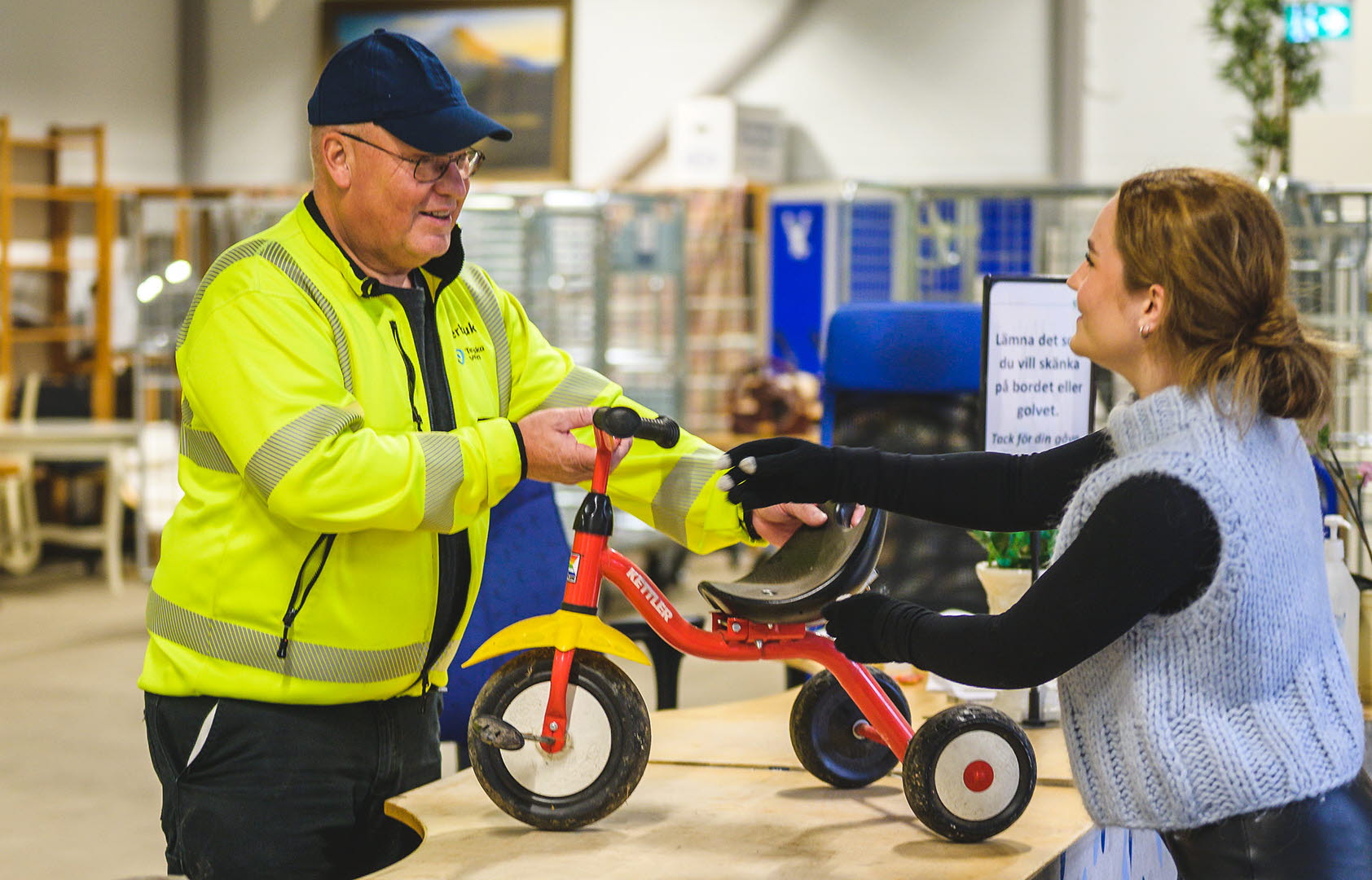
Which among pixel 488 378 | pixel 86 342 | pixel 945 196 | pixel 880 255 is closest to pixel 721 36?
pixel 880 255

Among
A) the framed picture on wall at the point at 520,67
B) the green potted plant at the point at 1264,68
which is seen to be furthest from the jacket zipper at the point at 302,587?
the framed picture on wall at the point at 520,67

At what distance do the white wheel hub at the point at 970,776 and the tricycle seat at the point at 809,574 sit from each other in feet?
0.69

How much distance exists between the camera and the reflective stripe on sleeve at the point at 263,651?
1.75m

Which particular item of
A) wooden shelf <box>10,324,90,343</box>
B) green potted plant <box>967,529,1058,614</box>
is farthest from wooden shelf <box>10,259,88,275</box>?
green potted plant <box>967,529,1058,614</box>

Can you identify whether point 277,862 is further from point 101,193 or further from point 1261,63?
point 101,193

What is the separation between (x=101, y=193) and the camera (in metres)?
9.96

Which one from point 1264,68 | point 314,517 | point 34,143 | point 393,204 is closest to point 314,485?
point 314,517

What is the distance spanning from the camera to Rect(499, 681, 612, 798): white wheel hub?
1.66 meters

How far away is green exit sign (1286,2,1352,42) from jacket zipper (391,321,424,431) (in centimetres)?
602

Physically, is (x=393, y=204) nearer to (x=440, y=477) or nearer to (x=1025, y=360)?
(x=440, y=477)

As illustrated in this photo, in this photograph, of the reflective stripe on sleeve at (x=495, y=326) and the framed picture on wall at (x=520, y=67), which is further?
the framed picture on wall at (x=520, y=67)

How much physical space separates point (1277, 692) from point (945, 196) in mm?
3707

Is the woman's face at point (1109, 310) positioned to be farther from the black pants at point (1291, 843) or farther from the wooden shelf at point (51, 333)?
the wooden shelf at point (51, 333)

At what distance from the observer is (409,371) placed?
5.97 feet
